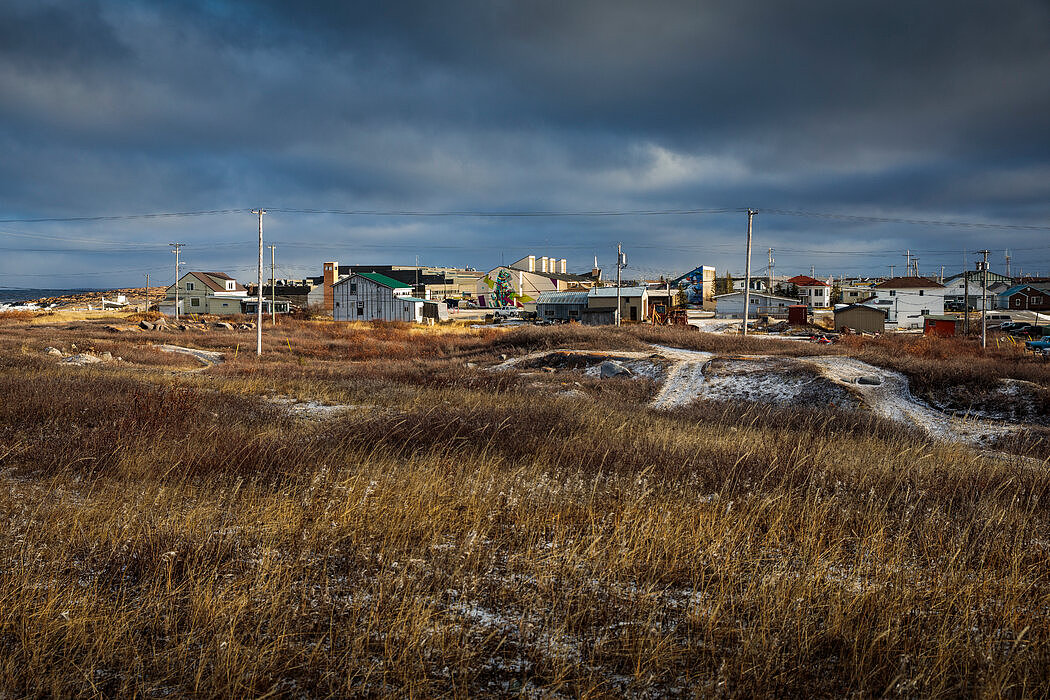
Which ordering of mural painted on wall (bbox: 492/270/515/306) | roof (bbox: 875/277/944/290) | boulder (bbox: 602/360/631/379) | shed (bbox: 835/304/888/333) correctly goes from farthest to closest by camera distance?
mural painted on wall (bbox: 492/270/515/306), roof (bbox: 875/277/944/290), shed (bbox: 835/304/888/333), boulder (bbox: 602/360/631/379)

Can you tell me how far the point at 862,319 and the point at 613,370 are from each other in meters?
41.3

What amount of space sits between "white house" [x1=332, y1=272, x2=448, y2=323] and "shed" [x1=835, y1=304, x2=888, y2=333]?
44.0 m

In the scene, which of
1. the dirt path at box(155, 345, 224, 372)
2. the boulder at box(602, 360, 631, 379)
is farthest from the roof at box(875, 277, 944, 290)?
the dirt path at box(155, 345, 224, 372)

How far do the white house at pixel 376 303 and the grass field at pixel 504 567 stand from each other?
2356 inches

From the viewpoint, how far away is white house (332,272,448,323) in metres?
68.8

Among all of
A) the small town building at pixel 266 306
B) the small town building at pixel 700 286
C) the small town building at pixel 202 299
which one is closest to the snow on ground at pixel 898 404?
the small town building at pixel 266 306

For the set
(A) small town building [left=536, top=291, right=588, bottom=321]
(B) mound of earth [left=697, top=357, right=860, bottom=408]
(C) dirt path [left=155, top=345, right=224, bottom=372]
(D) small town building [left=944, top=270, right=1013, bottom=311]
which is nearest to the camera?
(B) mound of earth [left=697, top=357, right=860, bottom=408]

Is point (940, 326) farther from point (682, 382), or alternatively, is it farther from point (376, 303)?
point (376, 303)

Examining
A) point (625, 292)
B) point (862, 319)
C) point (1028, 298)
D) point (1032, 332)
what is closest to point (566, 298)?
point (625, 292)

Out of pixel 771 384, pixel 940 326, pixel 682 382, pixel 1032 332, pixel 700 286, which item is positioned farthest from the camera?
pixel 700 286

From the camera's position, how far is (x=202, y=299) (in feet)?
277

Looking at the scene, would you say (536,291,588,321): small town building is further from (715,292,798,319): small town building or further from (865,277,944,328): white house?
(865,277,944,328): white house

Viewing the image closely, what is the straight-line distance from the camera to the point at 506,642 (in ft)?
12.0

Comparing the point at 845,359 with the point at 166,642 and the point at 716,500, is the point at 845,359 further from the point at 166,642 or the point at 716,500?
the point at 166,642
